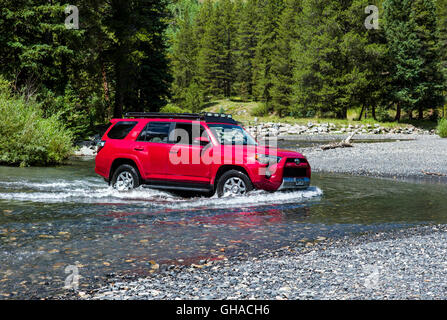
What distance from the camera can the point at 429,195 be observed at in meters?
12.5

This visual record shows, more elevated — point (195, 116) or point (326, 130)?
point (326, 130)

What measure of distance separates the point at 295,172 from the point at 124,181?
4.42 m

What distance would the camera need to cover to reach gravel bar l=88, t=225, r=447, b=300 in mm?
4629

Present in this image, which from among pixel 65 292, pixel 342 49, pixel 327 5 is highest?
pixel 327 5

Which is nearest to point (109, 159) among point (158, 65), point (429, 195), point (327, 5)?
point (429, 195)

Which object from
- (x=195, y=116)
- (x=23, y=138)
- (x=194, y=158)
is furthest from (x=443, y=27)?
(x=194, y=158)

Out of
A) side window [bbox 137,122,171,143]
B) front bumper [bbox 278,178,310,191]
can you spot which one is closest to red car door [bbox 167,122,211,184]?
side window [bbox 137,122,171,143]

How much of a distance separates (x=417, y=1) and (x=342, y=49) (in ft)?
43.3

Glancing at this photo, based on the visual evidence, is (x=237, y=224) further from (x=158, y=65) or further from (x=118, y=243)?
(x=158, y=65)

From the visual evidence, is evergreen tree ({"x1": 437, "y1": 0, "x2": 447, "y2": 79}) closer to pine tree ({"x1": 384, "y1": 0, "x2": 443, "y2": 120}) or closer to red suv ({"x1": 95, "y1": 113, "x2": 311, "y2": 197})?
pine tree ({"x1": 384, "y1": 0, "x2": 443, "y2": 120})

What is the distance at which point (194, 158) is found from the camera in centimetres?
1070

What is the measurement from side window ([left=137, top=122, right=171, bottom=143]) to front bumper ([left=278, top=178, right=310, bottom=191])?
3079 mm

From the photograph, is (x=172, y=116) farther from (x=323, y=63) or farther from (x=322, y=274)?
(x=323, y=63)

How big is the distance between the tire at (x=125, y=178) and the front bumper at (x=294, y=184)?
372 centimetres
